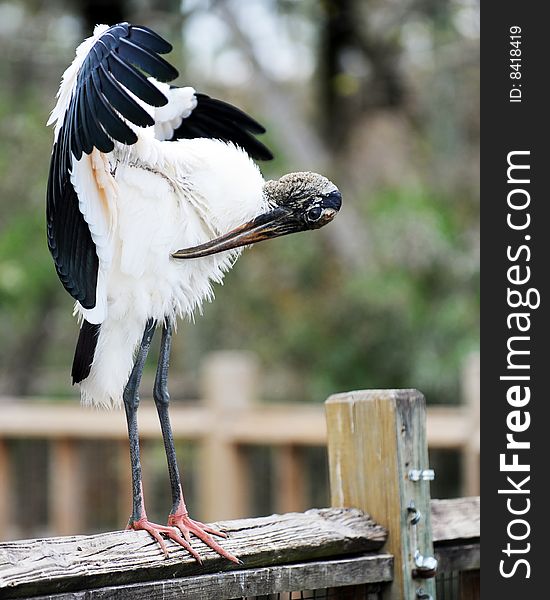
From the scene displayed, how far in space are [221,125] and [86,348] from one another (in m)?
0.46

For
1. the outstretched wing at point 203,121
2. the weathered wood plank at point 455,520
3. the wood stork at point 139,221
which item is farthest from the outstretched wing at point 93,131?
the weathered wood plank at point 455,520

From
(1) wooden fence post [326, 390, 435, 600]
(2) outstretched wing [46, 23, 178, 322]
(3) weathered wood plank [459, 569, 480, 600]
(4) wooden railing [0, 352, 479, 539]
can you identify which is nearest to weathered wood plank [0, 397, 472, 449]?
(4) wooden railing [0, 352, 479, 539]

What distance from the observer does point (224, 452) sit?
3102 millimetres

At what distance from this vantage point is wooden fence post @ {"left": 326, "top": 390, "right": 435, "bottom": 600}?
61.3 inches

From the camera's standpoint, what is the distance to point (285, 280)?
5.25m

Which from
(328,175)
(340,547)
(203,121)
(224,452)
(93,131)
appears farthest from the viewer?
(328,175)

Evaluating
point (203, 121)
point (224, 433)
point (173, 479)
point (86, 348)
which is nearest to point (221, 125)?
point (203, 121)

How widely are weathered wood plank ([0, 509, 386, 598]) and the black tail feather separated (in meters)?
0.25

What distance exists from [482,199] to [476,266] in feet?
9.85

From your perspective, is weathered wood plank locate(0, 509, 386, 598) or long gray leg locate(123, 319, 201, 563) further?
long gray leg locate(123, 319, 201, 563)

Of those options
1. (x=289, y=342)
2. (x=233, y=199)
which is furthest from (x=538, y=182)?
(x=289, y=342)

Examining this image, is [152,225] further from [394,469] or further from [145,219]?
[394,469]

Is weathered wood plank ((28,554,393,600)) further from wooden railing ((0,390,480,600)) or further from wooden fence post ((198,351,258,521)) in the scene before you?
wooden fence post ((198,351,258,521))

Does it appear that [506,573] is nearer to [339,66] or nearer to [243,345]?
[243,345]
